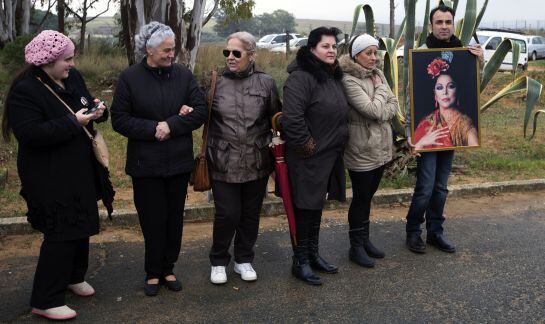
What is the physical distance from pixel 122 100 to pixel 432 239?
2.79 metres

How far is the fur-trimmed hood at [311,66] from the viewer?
13.4ft

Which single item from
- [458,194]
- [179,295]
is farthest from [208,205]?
[458,194]

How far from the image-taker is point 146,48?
3801 mm

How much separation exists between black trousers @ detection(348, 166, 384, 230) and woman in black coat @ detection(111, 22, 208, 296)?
1272 millimetres

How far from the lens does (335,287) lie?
4289 mm

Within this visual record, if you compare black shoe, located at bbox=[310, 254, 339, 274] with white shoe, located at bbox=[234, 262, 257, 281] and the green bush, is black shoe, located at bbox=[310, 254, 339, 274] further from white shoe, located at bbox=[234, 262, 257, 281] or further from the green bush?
the green bush

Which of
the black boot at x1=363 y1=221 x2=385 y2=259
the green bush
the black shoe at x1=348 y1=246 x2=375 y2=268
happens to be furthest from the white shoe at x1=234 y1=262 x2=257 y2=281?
the green bush

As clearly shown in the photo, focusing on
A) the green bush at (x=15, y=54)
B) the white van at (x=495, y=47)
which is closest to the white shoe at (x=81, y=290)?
the green bush at (x=15, y=54)

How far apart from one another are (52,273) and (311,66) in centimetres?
209

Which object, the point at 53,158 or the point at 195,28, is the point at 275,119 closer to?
the point at 53,158

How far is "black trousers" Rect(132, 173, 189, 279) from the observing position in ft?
13.0

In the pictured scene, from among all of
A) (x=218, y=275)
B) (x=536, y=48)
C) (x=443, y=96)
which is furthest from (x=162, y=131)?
(x=536, y=48)

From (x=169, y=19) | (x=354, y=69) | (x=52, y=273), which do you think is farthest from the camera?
(x=169, y=19)

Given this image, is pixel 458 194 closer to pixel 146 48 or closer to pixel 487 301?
pixel 487 301
